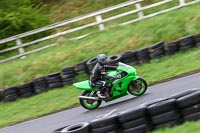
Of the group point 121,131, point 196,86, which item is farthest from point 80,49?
point 121,131

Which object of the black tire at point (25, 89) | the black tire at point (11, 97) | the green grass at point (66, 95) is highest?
the black tire at point (25, 89)

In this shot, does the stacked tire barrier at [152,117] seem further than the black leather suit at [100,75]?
No

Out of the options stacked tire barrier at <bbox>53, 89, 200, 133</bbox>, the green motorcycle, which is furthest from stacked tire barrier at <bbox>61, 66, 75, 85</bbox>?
stacked tire barrier at <bbox>53, 89, 200, 133</bbox>

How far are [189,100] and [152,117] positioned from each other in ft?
2.69

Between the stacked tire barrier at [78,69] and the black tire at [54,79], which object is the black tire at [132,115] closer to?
the stacked tire barrier at [78,69]

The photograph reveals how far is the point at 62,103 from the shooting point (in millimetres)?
17109

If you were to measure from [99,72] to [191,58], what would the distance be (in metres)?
4.50

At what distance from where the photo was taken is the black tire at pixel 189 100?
10.1 meters

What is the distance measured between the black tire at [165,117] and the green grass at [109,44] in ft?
35.1

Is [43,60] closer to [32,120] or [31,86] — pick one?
[31,86]

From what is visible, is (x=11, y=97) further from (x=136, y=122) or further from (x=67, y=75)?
(x=136, y=122)

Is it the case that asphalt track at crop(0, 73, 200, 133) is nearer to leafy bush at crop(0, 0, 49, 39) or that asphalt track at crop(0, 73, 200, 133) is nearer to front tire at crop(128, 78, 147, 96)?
front tire at crop(128, 78, 147, 96)

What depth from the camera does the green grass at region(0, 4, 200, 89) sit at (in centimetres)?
2111

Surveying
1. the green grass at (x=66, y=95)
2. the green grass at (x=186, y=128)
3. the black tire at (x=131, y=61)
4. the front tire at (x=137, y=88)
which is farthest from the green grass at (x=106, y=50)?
the green grass at (x=186, y=128)
